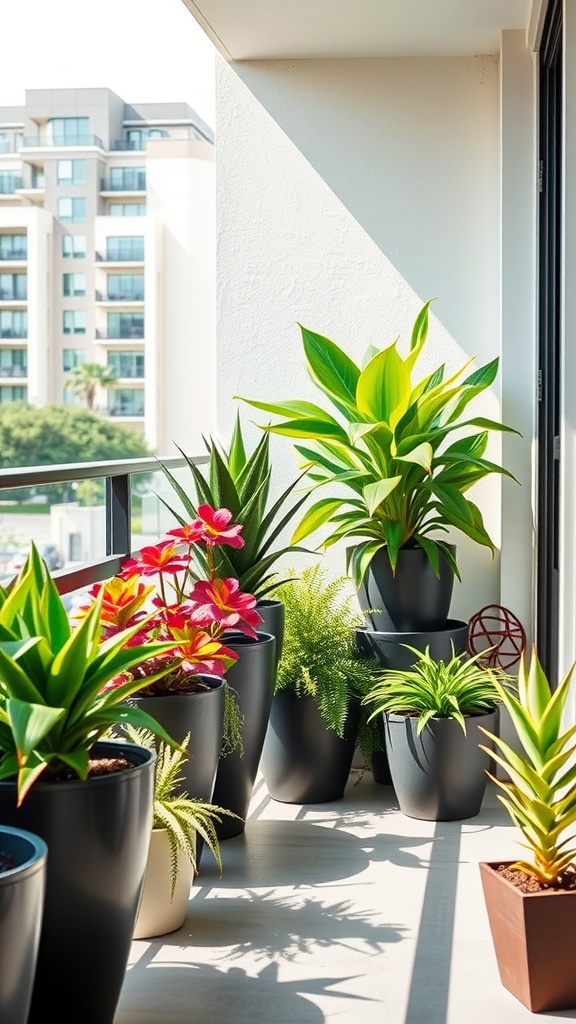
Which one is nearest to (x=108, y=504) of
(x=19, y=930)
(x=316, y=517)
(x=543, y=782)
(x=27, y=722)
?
(x=316, y=517)

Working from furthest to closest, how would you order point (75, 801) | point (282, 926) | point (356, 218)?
point (356, 218)
point (282, 926)
point (75, 801)

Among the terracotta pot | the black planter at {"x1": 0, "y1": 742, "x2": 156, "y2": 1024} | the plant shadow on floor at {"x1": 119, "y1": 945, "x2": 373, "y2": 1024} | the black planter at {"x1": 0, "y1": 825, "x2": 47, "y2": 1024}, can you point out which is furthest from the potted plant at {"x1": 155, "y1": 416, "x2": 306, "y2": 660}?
the black planter at {"x1": 0, "y1": 825, "x2": 47, "y2": 1024}

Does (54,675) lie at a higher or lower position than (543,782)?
higher

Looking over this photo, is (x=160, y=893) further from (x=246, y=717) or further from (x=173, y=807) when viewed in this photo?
(x=246, y=717)

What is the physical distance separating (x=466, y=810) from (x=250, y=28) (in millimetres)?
2579

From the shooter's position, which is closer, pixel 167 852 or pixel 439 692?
pixel 167 852

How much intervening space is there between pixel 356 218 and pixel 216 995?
2772mm

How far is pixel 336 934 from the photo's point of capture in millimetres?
2539

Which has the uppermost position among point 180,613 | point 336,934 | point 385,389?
point 385,389

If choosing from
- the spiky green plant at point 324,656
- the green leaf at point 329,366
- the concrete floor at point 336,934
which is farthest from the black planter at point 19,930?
the green leaf at point 329,366

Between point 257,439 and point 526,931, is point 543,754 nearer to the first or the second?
point 526,931

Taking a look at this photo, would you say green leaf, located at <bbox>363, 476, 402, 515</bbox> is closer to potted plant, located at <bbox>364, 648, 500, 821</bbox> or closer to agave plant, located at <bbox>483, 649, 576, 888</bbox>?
potted plant, located at <bbox>364, 648, 500, 821</bbox>

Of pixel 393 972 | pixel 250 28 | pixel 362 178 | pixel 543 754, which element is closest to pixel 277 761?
pixel 393 972

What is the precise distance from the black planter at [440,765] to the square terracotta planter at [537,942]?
3.56ft
